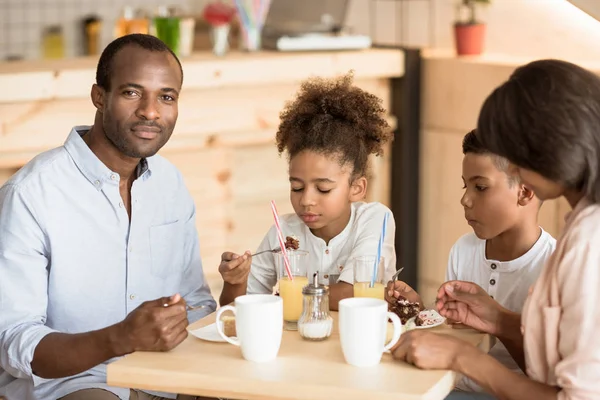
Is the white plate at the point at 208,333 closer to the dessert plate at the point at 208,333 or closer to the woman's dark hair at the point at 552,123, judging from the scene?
the dessert plate at the point at 208,333

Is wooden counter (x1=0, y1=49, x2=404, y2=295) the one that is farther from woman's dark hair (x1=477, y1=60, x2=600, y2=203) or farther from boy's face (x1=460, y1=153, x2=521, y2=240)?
woman's dark hair (x1=477, y1=60, x2=600, y2=203)

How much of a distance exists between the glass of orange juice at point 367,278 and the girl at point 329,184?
0.92 ft

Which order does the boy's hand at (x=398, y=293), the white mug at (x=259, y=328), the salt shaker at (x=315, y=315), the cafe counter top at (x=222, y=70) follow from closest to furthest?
the white mug at (x=259, y=328), the salt shaker at (x=315, y=315), the boy's hand at (x=398, y=293), the cafe counter top at (x=222, y=70)

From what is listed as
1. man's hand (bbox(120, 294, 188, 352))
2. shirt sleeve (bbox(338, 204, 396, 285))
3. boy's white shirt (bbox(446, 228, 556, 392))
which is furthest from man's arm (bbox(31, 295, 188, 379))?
boy's white shirt (bbox(446, 228, 556, 392))

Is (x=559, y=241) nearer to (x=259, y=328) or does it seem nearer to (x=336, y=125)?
(x=259, y=328)

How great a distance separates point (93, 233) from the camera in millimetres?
1994

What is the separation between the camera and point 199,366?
153 cm

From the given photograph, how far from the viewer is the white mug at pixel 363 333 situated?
149 centimetres

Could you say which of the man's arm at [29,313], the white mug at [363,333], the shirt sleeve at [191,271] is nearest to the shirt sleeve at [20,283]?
the man's arm at [29,313]

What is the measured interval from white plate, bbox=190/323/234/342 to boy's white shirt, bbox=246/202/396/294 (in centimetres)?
47

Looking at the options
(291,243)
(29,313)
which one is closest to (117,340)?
(29,313)

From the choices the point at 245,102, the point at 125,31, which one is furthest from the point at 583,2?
the point at 125,31

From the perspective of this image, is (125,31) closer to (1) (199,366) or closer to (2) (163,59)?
(2) (163,59)

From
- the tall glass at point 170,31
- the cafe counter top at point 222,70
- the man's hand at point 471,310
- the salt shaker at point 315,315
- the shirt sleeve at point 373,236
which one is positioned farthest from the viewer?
the tall glass at point 170,31
